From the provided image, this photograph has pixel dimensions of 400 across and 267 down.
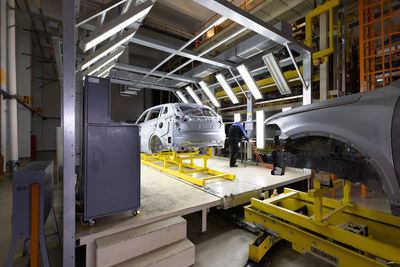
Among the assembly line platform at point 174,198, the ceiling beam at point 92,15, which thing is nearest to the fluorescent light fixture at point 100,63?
the ceiling beam at point 92,15

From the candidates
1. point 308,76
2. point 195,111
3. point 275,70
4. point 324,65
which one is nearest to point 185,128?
point 195,111

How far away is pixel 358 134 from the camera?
5.12ft

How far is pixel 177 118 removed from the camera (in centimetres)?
439

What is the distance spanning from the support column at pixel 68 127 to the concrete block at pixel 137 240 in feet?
0.92

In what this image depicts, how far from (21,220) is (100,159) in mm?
816

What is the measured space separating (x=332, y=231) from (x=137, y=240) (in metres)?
2.04

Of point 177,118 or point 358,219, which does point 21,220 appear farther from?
point 358,219

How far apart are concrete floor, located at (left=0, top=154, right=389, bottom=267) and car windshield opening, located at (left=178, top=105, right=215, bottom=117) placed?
8.16 feet

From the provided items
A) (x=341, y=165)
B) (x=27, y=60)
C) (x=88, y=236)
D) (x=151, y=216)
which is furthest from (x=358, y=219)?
(x=27, y=60)

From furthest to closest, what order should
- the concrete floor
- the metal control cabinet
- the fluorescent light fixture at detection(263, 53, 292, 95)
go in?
1. the fluorescent light fixture at detection(263, 53, 292, 95)
2. the concrete floor
3. the metal control cabinet

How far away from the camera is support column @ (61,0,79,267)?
1.79m

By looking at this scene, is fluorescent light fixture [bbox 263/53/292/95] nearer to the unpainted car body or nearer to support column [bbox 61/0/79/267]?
the unpainted car body

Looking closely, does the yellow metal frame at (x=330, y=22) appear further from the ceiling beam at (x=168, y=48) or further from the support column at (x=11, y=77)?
the support column at (x=11, y=77)

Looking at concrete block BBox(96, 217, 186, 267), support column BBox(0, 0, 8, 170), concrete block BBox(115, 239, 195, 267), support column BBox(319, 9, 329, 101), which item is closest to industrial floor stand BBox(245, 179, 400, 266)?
concrete block BBox(115, 239, 195, 267)
